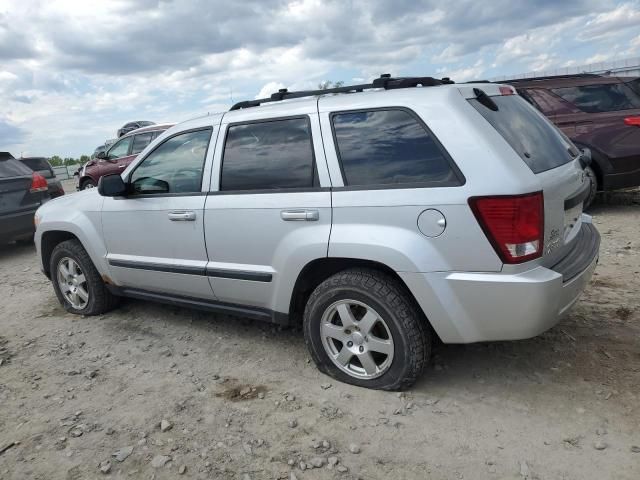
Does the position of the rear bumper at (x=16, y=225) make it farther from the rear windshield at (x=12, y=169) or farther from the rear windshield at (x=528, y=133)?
the rear windshield at (x=528, y=133)

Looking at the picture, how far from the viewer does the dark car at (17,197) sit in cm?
755

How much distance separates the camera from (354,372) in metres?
3.16

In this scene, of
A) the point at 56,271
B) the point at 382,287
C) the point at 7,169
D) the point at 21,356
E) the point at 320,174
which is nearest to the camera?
the point at 382,287

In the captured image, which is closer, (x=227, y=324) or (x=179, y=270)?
(x=179, y=270)

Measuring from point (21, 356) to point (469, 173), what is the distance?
3658 millimetres

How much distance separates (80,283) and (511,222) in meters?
3.86

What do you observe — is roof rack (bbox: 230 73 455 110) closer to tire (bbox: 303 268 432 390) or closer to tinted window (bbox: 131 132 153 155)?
tire (bbox: 303 268 432 390)

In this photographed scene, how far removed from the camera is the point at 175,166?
152 inches

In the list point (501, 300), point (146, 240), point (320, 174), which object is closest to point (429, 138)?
point (320, 174)

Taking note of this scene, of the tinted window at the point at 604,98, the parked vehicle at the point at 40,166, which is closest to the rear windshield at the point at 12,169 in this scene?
the parked vehicle at the point at 40,166

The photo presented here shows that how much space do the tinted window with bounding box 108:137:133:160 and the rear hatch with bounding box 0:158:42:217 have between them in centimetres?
376

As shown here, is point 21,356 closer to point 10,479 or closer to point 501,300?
point 10,479

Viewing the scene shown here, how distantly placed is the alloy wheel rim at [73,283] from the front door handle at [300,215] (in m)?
2.48

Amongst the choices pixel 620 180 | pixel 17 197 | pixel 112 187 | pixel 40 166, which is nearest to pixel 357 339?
pixel 112 187
